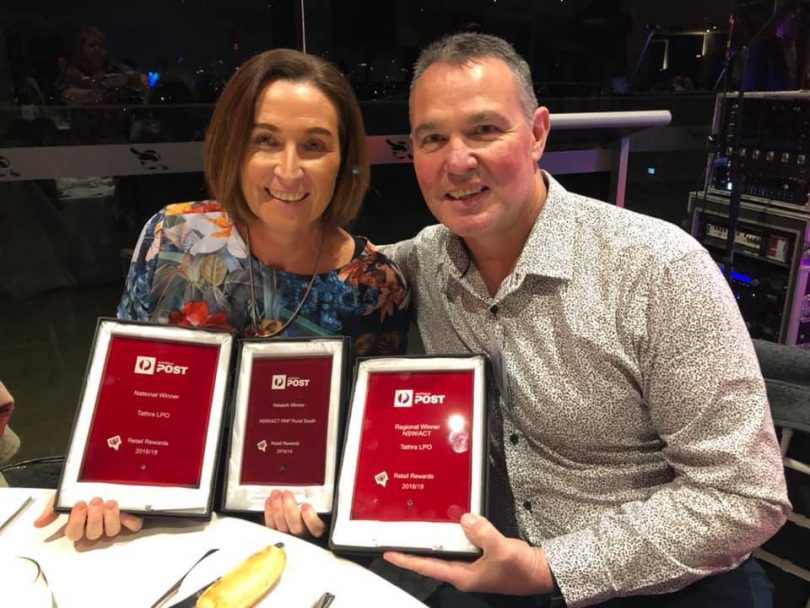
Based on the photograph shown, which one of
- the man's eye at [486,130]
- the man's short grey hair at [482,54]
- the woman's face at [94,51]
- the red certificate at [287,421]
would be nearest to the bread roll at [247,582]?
the red certificate at [287,421]

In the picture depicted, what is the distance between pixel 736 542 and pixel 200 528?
3.18 ft

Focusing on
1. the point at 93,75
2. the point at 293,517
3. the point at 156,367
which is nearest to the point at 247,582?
the point at 293,517

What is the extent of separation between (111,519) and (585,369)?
934 mm

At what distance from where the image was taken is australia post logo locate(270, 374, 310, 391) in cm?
125

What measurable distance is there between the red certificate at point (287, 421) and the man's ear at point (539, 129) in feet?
2.19

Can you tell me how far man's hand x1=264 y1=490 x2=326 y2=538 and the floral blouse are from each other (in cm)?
61

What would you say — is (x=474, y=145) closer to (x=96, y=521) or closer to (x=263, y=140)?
(x=263, y=140)

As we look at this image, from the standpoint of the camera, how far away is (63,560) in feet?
3.38

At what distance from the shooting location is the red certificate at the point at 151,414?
1170 mm

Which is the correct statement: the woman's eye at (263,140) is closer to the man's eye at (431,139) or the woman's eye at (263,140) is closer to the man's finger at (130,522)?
the man's eye at (431,139)

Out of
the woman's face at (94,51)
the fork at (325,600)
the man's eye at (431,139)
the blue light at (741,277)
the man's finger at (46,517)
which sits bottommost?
the blue light at (741,277)

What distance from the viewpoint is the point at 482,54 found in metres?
1.39

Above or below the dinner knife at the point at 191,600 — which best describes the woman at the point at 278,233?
above

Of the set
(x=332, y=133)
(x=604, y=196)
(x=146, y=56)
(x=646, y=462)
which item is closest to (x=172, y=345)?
(x=332, y=133)
